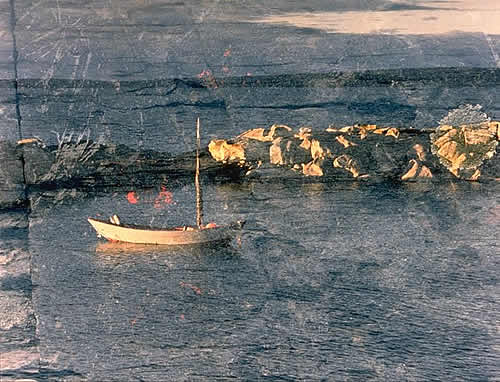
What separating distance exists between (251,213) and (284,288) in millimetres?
3491

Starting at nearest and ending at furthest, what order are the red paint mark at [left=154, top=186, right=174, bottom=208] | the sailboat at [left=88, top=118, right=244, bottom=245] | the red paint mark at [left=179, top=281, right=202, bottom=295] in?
1. the red paint mark at [left=179, top=281, right=202, bottom=295]
2. the sailboat at [left=88, top=118, right=244, bottom=245]
3. the red paint mark at [left=154, top=186, right=174, bottom=208]

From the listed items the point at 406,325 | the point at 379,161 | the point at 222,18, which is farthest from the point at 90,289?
the point at 222,18

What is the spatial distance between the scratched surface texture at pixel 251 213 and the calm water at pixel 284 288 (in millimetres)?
45

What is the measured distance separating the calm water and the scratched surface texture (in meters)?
0.05

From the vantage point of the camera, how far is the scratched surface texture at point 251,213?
1953 cm

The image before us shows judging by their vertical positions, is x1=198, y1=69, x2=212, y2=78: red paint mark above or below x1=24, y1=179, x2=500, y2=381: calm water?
above

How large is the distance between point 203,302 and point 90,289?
7.27ft


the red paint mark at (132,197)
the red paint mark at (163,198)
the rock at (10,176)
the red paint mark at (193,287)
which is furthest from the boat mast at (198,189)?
the rock at (10,176)

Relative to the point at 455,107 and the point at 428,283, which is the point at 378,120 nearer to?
the point at 455,107

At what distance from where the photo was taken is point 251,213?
24.7 metres

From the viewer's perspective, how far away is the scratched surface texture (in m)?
19.5

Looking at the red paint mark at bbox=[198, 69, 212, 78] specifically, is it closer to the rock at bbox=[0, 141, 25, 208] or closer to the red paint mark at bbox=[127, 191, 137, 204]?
the rock at bbox=[0, 141, 25, 208]

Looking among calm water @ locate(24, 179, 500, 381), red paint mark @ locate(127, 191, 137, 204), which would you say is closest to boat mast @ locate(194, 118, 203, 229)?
calm water @ locate(24, 179, 500, 381)

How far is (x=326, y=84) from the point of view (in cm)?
3147
